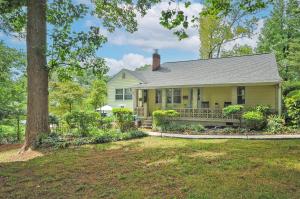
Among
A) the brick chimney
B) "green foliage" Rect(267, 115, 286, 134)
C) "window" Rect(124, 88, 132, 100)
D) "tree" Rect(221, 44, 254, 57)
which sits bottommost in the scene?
"green foliage" Rect(267, 115, 286, 134)

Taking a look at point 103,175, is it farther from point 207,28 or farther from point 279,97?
point 207,28

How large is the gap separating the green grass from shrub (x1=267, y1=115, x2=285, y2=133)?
600 centimetres

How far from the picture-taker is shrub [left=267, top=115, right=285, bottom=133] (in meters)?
14.4

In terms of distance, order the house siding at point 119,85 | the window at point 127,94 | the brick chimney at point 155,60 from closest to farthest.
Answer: the brick chimney at point 155,60 → the house siding at point 119,85 → the window at point 127,94

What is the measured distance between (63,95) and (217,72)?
12571 mm

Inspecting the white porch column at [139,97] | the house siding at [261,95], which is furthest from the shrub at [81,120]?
the house siding at [261,95]

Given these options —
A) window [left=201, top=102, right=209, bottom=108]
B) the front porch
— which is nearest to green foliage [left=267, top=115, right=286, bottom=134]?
the front porch

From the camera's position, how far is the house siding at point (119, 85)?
25.3 m

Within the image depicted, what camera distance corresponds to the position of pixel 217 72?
2009 centimetres

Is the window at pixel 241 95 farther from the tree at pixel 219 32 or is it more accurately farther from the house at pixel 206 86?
the tree at pixel 219 32

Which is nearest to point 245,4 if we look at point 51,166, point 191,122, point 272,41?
point 51,166

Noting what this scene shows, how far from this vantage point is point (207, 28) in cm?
3183

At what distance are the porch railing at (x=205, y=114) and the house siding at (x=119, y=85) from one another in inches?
284

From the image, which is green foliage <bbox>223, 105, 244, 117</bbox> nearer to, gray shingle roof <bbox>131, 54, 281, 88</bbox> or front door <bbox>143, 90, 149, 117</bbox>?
gray shingle roof <bbox>131, 54, 281, 88</bbox>
